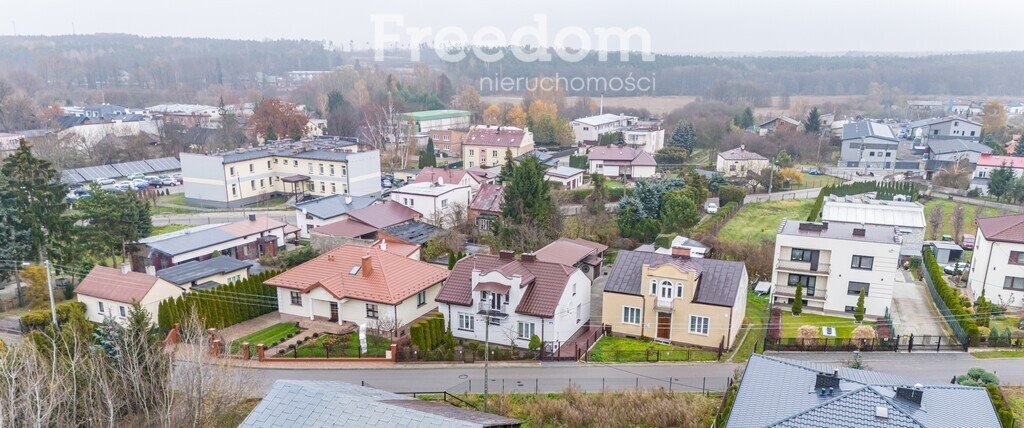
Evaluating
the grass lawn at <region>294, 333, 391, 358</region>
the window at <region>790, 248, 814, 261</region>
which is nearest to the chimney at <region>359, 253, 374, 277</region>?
the grass lawn at <region>294, 333, 391, 358</region>

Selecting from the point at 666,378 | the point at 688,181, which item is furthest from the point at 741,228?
the point at 666,378

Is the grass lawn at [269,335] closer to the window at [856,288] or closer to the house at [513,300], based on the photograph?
the house at [513,300]

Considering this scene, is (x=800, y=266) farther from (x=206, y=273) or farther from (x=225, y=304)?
(x=206, y=273)

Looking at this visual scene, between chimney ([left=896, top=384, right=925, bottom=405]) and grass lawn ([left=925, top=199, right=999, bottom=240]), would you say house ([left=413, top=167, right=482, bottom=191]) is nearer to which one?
grass lawn ([left=925, top=199, right=999, bottom=240])

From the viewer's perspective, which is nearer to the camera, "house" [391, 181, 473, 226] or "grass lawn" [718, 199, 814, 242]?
"grass lawn" [718, 199, 814, 242]

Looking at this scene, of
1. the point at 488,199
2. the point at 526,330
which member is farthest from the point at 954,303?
the point at 488,199

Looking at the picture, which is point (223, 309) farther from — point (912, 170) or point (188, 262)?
point (912, 170)
